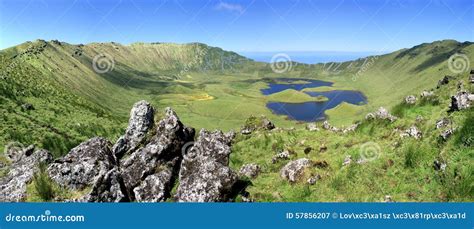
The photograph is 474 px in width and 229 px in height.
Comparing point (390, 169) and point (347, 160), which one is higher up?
point (347, 160)

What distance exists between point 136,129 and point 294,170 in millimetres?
13129

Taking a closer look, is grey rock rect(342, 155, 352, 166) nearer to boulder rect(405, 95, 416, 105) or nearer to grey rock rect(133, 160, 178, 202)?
grey rock rect(133, 160, 178, 202)

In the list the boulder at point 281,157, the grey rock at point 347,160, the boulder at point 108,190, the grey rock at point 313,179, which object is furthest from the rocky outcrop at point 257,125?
the boulder at point 108,190

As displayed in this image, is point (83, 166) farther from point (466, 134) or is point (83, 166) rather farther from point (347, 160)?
point (466, 134)

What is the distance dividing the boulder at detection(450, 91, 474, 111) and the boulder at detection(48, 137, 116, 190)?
2282 centimetres

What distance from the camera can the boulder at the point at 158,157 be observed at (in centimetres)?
2528

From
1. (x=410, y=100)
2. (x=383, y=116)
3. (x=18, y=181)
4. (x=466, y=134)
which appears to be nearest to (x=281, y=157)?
(x=383, y=116)

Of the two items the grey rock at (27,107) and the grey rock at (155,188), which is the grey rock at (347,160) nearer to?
the grey rock at (155,188)

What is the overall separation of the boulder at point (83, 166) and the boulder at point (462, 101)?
74.9 ft

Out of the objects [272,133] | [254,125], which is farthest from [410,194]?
[254,125]

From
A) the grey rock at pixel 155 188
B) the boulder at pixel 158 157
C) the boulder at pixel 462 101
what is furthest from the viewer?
the boulder at pixel 462 101

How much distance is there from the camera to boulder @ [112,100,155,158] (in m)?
30.5

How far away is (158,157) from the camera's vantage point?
88.5 ft

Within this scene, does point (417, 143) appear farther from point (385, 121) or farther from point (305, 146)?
point (305, 146)
